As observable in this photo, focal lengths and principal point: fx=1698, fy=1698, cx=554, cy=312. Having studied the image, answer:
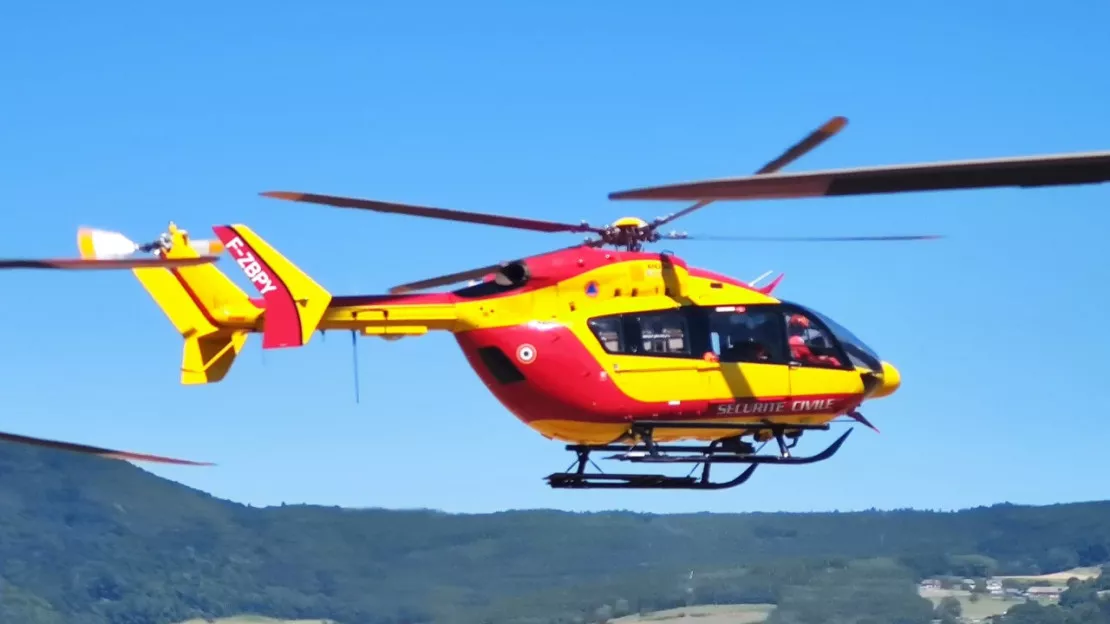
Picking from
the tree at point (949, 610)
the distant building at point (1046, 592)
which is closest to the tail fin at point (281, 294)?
the tree at point (949, 610)

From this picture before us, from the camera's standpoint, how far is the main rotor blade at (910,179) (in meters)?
6.77

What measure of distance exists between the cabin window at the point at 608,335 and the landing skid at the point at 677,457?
1055mm

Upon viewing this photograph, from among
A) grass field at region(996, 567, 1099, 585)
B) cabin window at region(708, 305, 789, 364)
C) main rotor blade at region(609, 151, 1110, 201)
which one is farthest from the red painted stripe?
grass field at region(996, 567, 1099, 585)

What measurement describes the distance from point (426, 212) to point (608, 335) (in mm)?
2941

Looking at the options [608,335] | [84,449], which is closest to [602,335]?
[608,335]

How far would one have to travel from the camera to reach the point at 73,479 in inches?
3322

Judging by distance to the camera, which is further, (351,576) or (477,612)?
(351,576)

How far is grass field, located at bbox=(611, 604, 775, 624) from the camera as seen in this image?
6243 centimetres

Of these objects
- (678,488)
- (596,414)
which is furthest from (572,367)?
(678,488)

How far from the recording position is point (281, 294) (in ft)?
71.3

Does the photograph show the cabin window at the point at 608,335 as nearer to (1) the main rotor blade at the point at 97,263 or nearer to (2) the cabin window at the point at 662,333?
(2) the cabin window at the point at 662,333

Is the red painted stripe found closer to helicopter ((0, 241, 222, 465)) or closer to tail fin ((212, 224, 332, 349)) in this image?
tail fin ((212, 224, 332, 349))

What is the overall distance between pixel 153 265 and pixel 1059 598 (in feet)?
218

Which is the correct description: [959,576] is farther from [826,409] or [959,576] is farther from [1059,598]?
[826,409]
